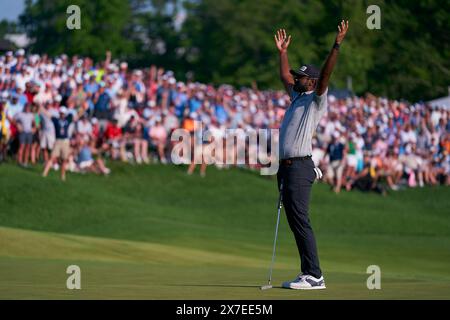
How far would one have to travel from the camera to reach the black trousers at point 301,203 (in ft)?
40.3

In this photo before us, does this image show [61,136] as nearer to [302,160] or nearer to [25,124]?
[25,124]

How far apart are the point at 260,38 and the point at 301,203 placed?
3088 inches

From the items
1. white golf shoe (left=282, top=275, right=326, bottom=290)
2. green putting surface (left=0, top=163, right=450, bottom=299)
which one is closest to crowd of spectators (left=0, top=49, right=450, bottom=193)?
green putting surface (left=0, top=163, right=450, bottom=299)

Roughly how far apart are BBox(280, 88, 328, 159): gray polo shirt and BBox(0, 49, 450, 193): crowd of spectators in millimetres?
21247

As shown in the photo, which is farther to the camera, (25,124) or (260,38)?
(260,38)

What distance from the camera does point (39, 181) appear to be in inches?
1282

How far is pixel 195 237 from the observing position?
2767 centimetres

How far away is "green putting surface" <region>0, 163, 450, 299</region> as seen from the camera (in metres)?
12.4

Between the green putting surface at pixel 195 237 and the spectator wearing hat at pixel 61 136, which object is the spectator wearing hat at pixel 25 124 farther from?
the green putting surface at pixel 195 237

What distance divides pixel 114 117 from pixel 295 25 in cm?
5173

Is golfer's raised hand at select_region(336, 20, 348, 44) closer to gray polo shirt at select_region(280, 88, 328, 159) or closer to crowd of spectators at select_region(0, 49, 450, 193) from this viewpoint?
gray polo shirt at select_region(280, 88, 328, 159)

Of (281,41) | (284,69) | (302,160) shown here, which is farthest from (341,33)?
(281,41)

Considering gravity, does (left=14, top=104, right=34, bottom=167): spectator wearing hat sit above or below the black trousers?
above
